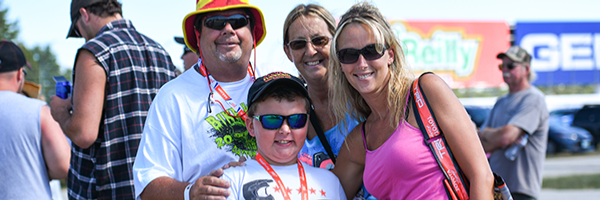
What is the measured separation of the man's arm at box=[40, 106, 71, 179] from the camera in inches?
139

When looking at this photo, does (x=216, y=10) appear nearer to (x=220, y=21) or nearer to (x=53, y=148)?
(x=220, y=21)

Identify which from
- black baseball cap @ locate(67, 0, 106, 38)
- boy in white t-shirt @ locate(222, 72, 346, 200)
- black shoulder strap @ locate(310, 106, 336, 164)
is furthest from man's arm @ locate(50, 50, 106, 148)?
black shoulder strap @ locate(310, 106, 336, 164)

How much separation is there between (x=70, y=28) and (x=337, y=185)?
2.60 metres

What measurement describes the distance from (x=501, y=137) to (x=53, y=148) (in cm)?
439

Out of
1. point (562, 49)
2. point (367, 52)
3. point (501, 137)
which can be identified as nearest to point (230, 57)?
point (367, 52)

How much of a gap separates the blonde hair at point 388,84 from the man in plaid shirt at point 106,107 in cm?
145

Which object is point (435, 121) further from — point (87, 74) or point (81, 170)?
point (81, 170)

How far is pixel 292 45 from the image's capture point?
3.05m

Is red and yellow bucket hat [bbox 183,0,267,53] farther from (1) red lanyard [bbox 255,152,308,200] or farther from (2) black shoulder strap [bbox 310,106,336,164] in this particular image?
(1) red lanyard [bbox 255,152,308,200]

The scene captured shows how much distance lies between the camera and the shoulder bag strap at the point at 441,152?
215 centimetres

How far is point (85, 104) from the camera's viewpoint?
2.86 m

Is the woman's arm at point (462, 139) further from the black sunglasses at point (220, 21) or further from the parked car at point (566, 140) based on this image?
the parked car at point (566, 140)

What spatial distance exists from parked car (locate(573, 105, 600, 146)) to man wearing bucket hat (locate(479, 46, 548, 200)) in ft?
48.9

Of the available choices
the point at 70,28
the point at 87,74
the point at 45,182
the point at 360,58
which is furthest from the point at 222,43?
the point at 45,182
